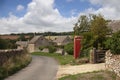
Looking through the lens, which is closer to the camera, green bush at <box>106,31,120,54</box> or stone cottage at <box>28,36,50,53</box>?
green bush at <box>106,31,120,54</box>

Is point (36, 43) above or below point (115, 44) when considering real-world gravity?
below

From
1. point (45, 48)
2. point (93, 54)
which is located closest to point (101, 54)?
point (93, 54)

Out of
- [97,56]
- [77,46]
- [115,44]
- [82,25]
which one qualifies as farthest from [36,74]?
[82,25]

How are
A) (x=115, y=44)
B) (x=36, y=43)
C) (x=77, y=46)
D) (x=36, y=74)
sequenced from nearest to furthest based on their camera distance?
(x=115, y=44), (x=36, y=74), (x=77, y=46), (x=36, y=43)

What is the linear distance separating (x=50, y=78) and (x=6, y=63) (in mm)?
5444

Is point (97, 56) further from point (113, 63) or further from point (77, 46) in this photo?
point (77, 46)

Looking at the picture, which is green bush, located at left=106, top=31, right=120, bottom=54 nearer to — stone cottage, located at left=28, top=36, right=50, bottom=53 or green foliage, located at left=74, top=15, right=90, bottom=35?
green foliage, located at left=74, top=15, right=90, bottom=35

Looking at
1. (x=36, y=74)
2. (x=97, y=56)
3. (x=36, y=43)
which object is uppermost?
(x=97, y=56)

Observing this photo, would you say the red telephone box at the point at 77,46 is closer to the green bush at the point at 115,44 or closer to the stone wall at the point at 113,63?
the green bush at the point at 115,44

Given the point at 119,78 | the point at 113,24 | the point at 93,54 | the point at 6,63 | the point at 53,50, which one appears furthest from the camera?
the point at 53,50

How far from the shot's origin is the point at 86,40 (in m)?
39.4

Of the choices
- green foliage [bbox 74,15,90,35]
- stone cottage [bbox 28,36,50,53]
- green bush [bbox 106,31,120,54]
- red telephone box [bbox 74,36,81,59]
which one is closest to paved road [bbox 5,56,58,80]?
green bush [bbox 106,31,120,54]

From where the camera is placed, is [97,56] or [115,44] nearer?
[115,44]

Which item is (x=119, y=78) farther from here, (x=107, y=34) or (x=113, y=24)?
(x=113, y=24)
